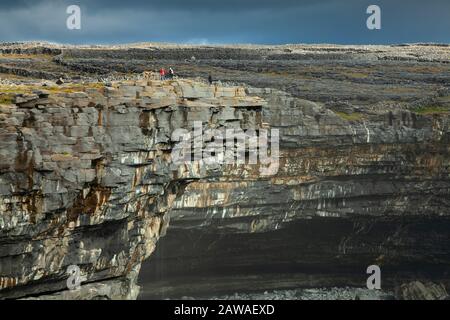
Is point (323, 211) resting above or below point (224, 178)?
below

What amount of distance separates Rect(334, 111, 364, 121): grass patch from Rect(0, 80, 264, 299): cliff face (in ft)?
85.4

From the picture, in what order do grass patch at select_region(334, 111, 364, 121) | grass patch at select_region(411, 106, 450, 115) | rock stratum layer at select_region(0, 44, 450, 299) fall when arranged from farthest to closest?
1. grass patch at select_region(411, 106, 450, 115)
2. grass patch at select_region(334, 111, 364, 121)
3. rock stratum layer at select_region(0, 44, 450, 299)

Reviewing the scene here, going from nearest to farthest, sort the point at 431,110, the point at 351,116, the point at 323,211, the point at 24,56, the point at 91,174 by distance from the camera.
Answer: the point at 91,174
the point at 323,211
the point at 351,116
the point at 431,110
the point at 24,56

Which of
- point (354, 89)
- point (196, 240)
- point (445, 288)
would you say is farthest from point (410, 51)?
point (196, 240)

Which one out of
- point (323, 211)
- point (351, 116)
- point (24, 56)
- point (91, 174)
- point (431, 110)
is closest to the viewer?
point (91, 174)

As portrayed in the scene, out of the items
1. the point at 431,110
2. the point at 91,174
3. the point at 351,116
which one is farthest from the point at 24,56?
the point at 91,174

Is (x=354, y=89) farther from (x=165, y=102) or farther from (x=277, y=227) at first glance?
(x=165, y=102)

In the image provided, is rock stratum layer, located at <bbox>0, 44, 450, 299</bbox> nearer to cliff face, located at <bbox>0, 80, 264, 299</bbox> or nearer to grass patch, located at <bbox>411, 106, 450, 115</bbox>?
cliff face, located at <bbox>0, 80, 264, 299</bbox>

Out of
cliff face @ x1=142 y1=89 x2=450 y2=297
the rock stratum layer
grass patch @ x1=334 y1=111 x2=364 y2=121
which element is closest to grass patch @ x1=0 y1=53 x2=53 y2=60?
the rock stratum layer

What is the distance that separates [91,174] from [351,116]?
36.2 m

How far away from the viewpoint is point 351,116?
69.6m

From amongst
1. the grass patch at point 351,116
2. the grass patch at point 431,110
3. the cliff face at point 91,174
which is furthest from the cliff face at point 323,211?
the cliff face at point 91,174

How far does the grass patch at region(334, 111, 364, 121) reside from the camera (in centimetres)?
6794

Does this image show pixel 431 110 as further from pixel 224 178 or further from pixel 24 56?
pixel 24 56
